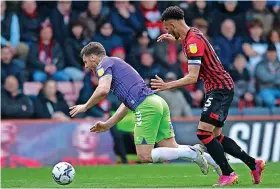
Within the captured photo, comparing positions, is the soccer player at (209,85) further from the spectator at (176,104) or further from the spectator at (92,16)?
the spectator at (92,16)

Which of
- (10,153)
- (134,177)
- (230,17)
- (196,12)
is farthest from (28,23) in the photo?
(134,177)

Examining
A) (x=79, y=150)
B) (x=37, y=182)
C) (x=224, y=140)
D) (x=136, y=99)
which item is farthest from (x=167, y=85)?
(x=79, y=150)

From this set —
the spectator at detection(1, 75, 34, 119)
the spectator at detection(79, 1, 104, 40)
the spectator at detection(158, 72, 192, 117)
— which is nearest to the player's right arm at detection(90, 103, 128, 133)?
the spectator at detection(1, 75, 34, 119)

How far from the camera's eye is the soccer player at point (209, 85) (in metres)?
11.2

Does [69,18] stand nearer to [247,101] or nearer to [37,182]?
[247,101]

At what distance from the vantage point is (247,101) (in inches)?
804

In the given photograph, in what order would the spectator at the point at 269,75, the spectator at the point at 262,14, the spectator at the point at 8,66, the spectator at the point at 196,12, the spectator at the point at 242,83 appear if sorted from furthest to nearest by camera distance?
1. the spectator at the point at 262,14
2. the spectator at the point at 196,12
3. the spectator at the point at 269,75
4. the spectator at the point at 242,83
5. the spectator at the point at 8,66

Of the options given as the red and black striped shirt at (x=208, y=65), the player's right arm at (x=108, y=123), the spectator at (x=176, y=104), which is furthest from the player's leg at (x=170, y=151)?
the spectator at (x=176, y=104)

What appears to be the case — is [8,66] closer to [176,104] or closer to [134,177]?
[176,104]

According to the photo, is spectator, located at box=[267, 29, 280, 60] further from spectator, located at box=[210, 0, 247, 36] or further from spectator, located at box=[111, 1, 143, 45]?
spectator, located at box=[111, 1, 143, 45]

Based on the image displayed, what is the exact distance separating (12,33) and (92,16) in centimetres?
226

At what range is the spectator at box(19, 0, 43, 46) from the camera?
20250mm

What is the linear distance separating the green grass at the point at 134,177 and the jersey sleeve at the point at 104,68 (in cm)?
162

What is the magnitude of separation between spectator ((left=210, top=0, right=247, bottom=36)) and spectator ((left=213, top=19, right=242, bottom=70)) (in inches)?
10.7
